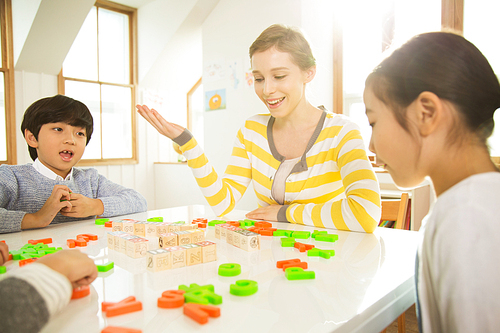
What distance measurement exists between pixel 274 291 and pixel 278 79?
96 cm

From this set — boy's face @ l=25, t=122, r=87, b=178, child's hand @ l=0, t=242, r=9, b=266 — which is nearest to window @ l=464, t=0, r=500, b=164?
boy's face @ l=25, t=122, r=87, b=178

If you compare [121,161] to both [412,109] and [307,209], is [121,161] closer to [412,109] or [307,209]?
[307,209]

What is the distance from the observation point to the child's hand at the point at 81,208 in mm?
1281

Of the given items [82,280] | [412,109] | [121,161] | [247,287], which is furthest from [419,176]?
[121,161]

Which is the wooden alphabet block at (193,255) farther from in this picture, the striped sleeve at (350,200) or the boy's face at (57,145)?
the boy's face at (57,145)

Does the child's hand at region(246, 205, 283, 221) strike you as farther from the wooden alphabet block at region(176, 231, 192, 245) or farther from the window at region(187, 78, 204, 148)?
the window at region(187, 78, 204, 148)

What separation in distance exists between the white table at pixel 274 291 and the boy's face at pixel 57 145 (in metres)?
0.51

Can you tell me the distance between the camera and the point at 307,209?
3.96 ft

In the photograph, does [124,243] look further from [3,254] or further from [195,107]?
[195,107]

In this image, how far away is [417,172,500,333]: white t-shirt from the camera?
1.52ft

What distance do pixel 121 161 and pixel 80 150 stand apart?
3179 mm

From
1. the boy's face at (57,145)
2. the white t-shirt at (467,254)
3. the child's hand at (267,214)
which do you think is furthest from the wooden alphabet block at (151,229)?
the white t-shirt at (467,254)

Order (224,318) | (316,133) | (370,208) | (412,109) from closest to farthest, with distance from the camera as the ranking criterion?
(224,318), (412,109), (370,208), (316,133)

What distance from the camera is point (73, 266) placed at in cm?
55
